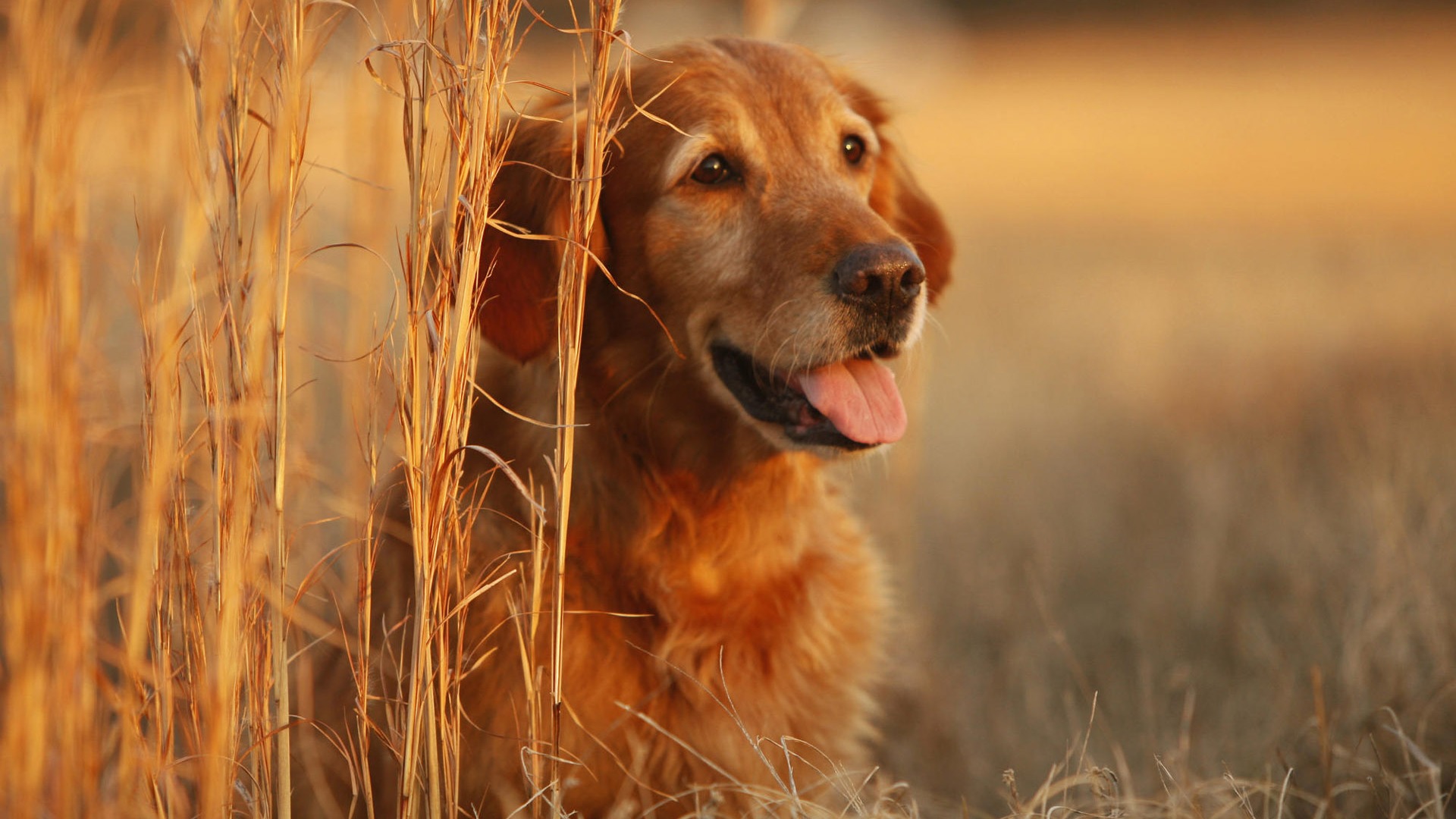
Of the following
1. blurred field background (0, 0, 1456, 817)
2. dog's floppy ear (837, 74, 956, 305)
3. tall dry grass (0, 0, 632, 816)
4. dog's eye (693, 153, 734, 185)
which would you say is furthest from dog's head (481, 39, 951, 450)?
tall dry grass (0, 0, 632, 816)

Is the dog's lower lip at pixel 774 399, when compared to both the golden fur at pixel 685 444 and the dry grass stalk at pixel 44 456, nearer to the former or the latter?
the golden fur at pixel 685 444

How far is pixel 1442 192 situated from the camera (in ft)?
27.8

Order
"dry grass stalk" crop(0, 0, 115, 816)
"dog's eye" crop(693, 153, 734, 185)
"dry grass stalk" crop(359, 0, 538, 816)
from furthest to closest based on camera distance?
"dog's eye" crop(693, 153, 734, 185) → "dry grass stalk" crop(359, 0, 538, 816) → "dry grass stalk" crop(0, 0, 115, 816)

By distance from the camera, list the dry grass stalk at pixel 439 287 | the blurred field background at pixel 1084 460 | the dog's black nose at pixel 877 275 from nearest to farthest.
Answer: the dry grass stalk at pixel 439 287 → the blurred field background at pixel 1084 460 → the dog's black nose at pixel 877 275

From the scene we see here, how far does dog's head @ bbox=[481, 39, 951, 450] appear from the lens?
2074 millimetres

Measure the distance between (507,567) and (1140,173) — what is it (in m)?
10.5

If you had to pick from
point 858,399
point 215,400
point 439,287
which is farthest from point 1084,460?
point 215,400

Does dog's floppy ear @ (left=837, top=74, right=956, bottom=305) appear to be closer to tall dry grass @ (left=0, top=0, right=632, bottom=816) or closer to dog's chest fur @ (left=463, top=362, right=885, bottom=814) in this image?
dog's chest fur @ (left=463, top=362, right=885, bottom=814)

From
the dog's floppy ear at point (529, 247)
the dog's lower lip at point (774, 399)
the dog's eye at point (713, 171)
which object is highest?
the dog's eye at point (713, 171)

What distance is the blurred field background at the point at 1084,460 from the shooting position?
1911 mm

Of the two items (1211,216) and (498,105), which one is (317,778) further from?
(1211,216)

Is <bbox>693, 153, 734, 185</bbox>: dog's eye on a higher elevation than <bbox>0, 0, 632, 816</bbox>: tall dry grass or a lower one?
higher

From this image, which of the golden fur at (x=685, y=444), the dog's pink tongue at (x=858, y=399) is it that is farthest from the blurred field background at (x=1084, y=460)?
the golden fur at (x=685, y=444)

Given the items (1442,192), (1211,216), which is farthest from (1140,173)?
(1442,192)
